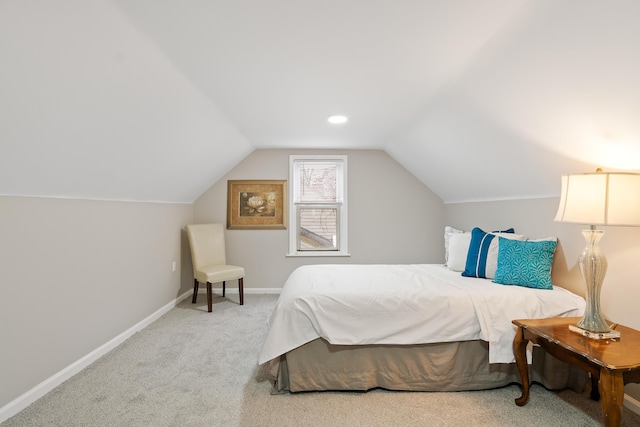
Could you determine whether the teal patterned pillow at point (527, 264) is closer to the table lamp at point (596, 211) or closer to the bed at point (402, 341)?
the bed at point (402, 341)

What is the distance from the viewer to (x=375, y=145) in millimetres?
4504

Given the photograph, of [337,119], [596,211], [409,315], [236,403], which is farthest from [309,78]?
[236,403]

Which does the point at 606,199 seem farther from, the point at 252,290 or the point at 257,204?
the point at 252,290

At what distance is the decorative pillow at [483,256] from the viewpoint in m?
2.71

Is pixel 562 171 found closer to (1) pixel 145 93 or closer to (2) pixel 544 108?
(2) pixel 544 108

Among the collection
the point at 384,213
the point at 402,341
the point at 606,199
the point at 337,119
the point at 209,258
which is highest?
the point at 337,119

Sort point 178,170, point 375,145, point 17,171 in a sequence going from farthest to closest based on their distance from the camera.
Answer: point 375,145 < point 178,170 < point 17,171

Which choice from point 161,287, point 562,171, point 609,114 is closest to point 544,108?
point 609,114

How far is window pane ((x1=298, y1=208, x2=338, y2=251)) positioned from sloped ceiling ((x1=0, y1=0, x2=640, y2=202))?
6.55ft

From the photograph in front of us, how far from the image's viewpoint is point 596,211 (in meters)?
1.66

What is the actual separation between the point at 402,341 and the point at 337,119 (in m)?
2.10

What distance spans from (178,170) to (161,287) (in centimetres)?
134

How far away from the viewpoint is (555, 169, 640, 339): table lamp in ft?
5.30

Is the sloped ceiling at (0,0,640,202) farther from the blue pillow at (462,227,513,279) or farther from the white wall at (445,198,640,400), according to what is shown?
the blue pillow at (462,227,513,279)
